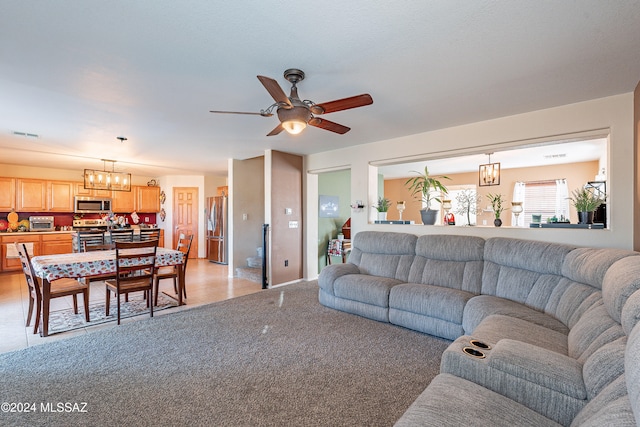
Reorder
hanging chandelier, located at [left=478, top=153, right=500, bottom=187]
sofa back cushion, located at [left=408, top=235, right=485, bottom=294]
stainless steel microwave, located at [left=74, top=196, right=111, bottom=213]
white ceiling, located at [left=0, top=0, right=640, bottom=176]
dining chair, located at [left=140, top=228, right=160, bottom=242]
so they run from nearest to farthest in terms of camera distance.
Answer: white ceiling, located at [left=0, top=0, right=640, bottom=176]
sofa back cushion, located at [left=408, top=235, right=485, bottom=294]
hanging chandelier, located at [left=478, top=153, right=500, bottom=187]
stainless steel microwave, located at [left=74, top=196, right=111, bottom=213]
dining chair, located at [left=140, top=228, right=160, bottom=242]

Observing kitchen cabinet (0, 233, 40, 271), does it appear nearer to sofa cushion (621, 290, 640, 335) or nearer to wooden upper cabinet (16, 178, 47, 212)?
wooden upper cabinet (16, 178, 47, 212)

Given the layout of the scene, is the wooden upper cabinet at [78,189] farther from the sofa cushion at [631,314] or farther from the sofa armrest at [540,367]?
the sofa cushion at [631,314]

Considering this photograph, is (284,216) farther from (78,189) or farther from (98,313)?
(78,189)

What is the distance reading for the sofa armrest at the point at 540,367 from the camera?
1293 mm

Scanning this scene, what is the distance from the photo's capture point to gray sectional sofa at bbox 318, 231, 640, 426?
1.18 meters

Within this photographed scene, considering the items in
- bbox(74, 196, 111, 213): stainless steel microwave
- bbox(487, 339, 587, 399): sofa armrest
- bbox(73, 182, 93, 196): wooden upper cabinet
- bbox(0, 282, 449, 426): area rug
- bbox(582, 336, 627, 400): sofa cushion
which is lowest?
bbox(0, 282, 449, 426): area rug

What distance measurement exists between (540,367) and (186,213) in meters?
8.49

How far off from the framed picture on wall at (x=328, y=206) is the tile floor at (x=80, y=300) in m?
2.01

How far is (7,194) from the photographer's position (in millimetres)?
6215

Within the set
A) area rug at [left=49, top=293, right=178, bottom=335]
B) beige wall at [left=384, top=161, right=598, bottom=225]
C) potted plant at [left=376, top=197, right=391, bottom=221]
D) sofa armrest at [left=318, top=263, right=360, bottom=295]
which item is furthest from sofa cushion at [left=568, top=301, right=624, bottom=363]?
beige wall at [left=384, top=161, right=598, bottom=225]

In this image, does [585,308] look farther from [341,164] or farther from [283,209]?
[283,209]

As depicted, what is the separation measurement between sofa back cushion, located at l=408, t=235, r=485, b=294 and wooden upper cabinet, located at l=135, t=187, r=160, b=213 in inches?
298

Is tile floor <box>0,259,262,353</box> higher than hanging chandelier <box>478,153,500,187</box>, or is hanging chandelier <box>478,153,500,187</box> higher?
hanging chandelier <box>478,153,500,187</box>

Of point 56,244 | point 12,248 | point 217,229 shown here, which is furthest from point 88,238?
point 217,229
